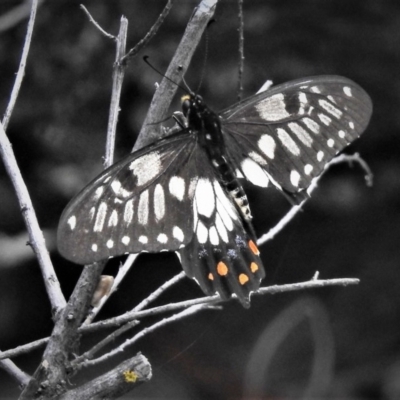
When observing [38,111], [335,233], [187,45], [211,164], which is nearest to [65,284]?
[38,111]

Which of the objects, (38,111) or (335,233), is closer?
(38,111)

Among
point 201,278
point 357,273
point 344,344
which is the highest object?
point 201,278

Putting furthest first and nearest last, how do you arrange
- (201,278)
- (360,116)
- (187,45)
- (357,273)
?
(357,273)
(360,116)
(201,278)
(187,45)

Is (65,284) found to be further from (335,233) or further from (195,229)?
(195,229)

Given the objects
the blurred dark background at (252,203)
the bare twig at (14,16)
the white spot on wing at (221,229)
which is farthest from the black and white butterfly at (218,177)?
the bare twig at (14,16)

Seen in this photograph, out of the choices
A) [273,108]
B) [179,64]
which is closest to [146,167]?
[179,64]

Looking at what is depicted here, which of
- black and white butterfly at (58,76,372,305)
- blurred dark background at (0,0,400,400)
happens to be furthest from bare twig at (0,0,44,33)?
black and white butterfly at (58,76,372,305)

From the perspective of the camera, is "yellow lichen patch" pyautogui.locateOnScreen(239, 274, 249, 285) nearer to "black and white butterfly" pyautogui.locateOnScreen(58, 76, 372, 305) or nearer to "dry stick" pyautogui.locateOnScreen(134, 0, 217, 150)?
"black and white butterfly" pyautogui.locateOnScreen(58, 76, 372, 305)
